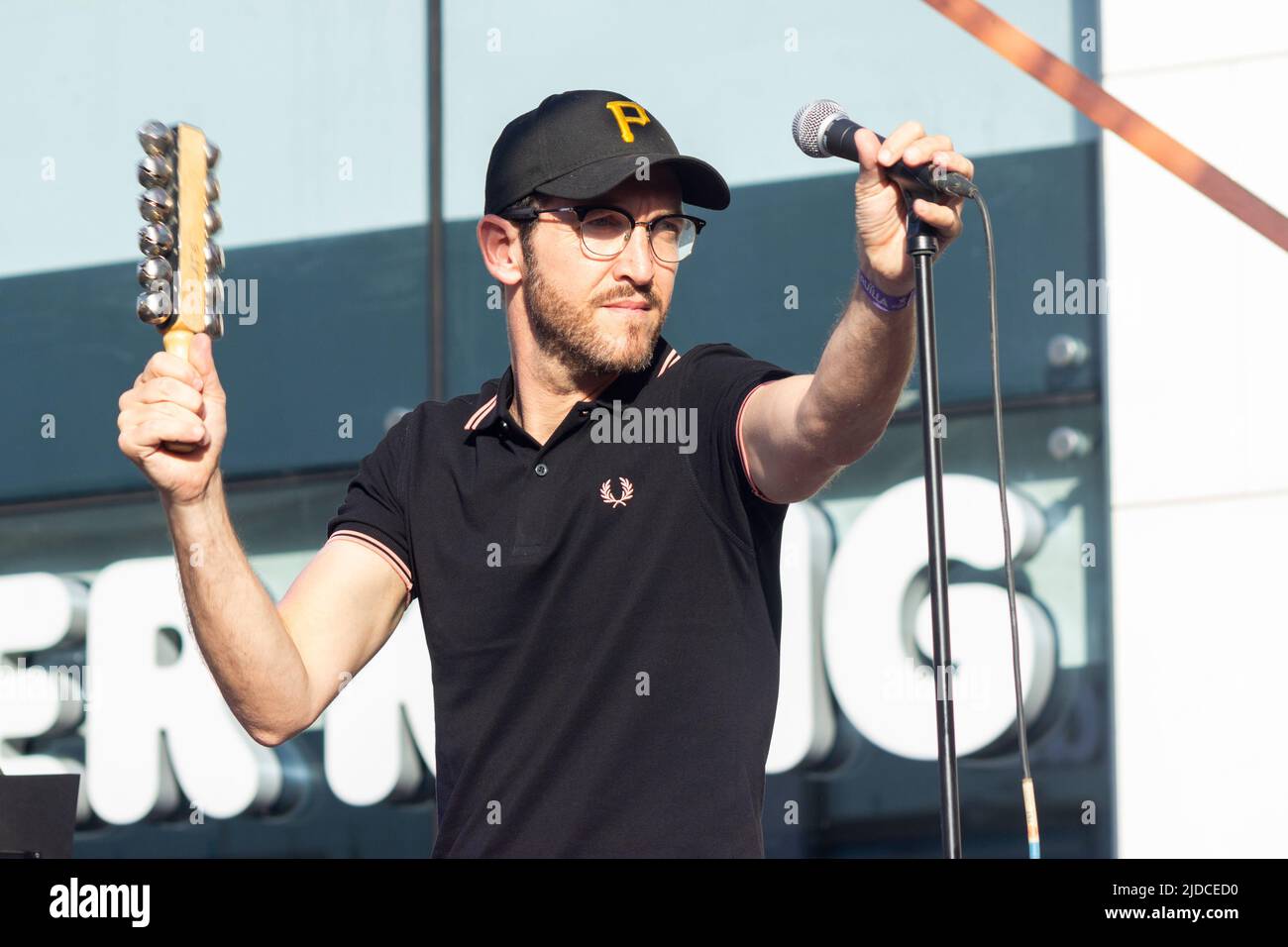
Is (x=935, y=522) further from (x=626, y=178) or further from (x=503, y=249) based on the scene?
(x=503, y=249)

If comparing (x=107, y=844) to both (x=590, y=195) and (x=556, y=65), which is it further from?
(x=590, y=195)

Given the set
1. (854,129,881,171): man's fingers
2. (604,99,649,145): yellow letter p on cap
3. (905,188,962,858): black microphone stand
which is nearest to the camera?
(905,188,962,858): black microphone stand

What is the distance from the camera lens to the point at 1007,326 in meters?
5.87

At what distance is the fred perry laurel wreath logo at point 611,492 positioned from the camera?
2.51 meters

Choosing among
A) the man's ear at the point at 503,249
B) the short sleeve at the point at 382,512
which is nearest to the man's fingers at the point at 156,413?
the short sleeve at the point at 382,512

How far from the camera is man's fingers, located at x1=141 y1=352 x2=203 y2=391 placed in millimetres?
2312

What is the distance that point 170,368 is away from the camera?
2312 mm

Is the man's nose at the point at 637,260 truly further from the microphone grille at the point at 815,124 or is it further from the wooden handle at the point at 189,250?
the wooden handle at the point at 189,250

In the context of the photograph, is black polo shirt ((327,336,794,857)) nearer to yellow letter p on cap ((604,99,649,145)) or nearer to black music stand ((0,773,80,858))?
yellow letter p on cap ((604,99,649,145))

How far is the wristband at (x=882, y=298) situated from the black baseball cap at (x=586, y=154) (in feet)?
1.61

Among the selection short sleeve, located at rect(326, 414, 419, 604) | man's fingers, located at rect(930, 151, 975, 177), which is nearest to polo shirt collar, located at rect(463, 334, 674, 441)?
short sleeve, located at rect(326, 414, 419, 604)

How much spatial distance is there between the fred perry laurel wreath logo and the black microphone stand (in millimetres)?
576
